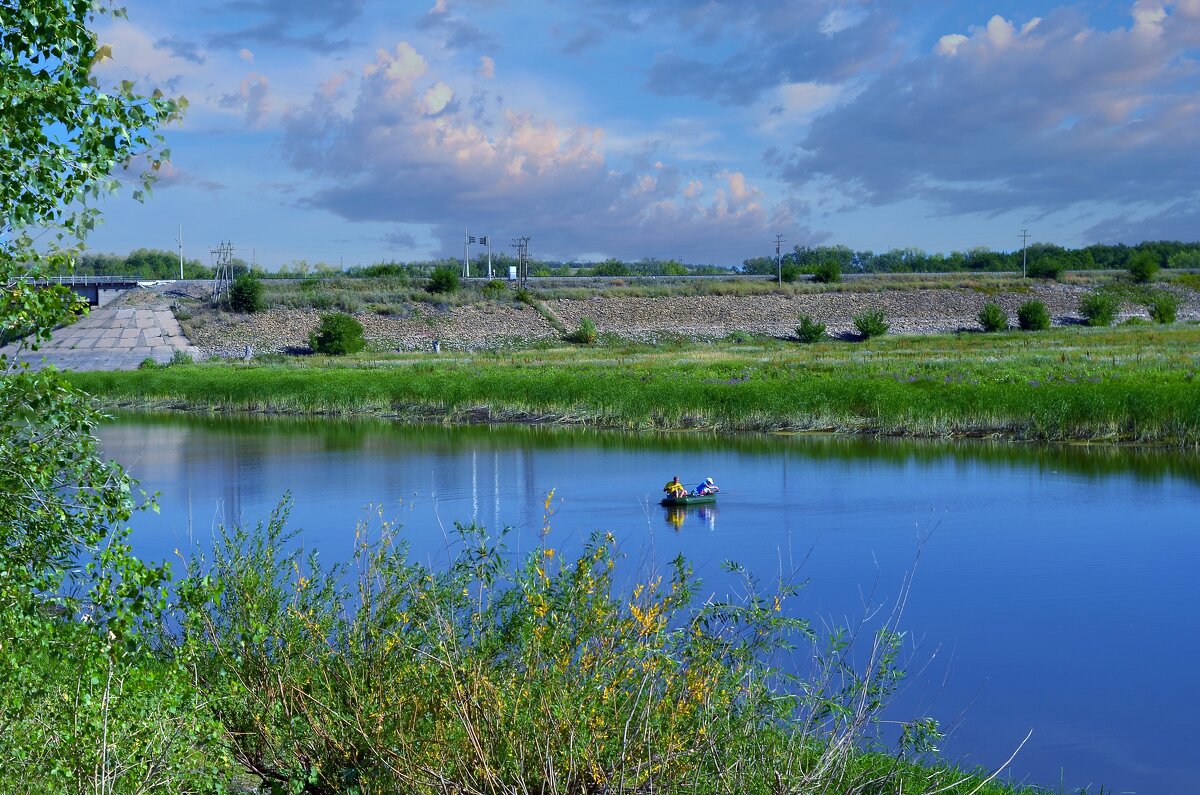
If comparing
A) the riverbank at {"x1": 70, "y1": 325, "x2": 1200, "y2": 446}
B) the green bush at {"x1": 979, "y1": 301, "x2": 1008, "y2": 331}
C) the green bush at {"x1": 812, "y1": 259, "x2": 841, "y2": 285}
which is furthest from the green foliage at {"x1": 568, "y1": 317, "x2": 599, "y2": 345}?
the green bush at {"x1": 812, "y1": 259, "x2": 841, "y2": 285}

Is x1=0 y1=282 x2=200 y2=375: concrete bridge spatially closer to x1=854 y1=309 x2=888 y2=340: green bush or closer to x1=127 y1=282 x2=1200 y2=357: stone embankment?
x1=127 y1=282 x2=1200 y2=357: stone embankment

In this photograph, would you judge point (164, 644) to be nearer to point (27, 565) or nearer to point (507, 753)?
point (27, 565)

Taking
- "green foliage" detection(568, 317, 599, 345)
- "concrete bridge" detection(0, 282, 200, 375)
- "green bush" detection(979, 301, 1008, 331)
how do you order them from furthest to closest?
"green bush" detection(979, 301, 1008, 331), "green foliage" detection(568, 317, 599, 345), "concrete bridge" detection(0, 282, 200, 375)

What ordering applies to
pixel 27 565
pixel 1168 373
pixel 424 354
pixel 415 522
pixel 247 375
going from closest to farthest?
1. pixel 27 565
2. pixel 415 522
3. pixel 1168 373
4. pixel 247 375
5. pixel 424 354

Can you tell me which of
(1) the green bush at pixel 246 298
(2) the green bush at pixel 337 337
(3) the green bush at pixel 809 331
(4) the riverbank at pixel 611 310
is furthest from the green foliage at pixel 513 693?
(1) the green bush at pixel 246 298

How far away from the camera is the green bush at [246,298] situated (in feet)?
185

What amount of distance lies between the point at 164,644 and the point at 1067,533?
12.2 meters

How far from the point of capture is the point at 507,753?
15.1 feet

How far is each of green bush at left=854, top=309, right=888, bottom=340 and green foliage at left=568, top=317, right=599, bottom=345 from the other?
13.2m

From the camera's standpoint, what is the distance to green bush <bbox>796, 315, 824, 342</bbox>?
56250 mm

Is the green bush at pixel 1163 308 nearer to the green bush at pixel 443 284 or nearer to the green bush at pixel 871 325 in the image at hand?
A: the green bush at pixel 871 325

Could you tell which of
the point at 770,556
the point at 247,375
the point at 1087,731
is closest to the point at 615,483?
the point at 770,556

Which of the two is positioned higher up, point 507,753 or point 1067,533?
point 507,753

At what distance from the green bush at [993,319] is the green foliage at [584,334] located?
19.7m
